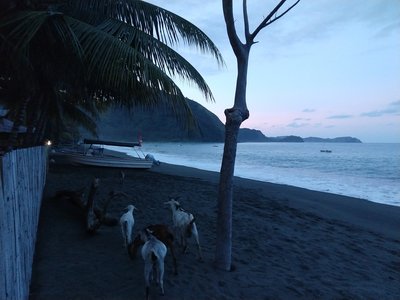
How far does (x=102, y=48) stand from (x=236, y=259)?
4471 mm

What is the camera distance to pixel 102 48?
261 inches

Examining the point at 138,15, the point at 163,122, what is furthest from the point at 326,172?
the point at 138,15

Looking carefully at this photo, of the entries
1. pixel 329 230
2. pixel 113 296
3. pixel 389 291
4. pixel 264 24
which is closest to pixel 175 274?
pixel 113 296

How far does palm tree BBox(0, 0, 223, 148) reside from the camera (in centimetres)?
624

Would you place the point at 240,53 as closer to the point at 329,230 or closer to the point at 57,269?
the point at 57,269

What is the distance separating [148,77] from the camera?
6809mm

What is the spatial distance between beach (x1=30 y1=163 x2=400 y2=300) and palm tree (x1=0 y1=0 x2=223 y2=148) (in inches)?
110

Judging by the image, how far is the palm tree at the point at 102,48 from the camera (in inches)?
246

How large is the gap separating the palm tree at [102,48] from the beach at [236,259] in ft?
9.14

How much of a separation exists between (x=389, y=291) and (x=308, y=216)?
608 centimetres

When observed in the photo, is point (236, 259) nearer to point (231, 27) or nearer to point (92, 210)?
point (92, 210)

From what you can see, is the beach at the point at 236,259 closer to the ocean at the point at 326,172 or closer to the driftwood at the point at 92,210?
the driftwood at the point at 92,210

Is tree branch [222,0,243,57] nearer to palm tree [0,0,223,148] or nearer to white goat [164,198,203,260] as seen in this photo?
palm tree [0,0,223,148]

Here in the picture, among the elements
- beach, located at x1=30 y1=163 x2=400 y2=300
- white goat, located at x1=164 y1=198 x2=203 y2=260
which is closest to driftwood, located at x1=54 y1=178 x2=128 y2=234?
beach, located at x1=30 y1=163 x2=400 y2=300
